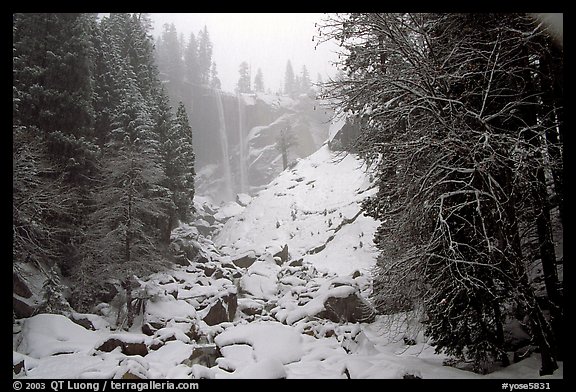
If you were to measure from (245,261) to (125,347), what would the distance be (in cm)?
1878

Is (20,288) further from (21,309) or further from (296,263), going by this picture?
(296,263)

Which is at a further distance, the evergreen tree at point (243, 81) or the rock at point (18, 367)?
the evergreen tree at point (243, 81)

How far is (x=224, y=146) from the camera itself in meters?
86.6

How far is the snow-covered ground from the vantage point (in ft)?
25.1

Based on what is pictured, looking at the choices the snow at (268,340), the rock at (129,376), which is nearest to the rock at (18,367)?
the rock at (129,376)

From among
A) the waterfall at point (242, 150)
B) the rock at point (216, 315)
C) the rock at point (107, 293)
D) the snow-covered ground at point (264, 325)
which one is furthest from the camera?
the waterfall at point (242, 150)

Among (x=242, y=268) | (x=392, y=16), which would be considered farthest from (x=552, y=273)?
(x=242, y=268)

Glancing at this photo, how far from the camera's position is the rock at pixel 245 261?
2937cm

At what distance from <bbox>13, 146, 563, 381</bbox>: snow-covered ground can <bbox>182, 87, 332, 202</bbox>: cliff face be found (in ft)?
126

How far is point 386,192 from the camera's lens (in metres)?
9.35

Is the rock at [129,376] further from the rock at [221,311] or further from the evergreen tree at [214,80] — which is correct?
the evergreen tree at [214,80]

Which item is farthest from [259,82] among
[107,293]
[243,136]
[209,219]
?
[107,293]

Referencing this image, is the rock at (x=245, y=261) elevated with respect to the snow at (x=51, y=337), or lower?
lower
